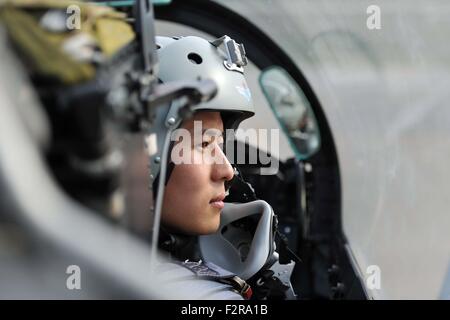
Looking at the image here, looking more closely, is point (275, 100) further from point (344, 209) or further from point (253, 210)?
point (253, 210)

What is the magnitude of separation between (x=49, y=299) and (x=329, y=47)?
165cm

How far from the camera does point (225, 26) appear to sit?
7.13 feet

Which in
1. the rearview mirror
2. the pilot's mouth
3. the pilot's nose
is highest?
the rearview mirror

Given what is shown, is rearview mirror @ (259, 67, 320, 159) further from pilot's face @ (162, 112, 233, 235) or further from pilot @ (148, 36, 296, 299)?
pilot's face @ (162, 112, 233, 235)

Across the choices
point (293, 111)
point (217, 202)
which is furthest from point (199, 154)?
point (293, 111)

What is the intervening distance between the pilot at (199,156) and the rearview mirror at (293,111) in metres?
0.74

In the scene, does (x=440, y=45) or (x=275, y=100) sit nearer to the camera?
(x=440, y=45)

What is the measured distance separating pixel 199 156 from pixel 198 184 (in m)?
0.06

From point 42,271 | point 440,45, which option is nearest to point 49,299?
point 42,271

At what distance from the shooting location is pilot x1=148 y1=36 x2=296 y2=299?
1475 millimetres

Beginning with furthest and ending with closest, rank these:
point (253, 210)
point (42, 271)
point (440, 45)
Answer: point (440, 45) < point (253, 210) < point (42, 271)

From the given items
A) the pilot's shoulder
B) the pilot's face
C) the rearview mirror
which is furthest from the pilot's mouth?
the rearview mirror

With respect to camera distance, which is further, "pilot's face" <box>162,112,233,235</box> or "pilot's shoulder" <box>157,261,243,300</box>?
"pilot's face" <box>162,112,233,235</box>
